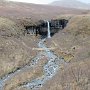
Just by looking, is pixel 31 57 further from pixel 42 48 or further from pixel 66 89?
pixel 66 89

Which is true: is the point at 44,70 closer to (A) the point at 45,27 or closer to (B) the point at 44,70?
(B) the point at 44,70

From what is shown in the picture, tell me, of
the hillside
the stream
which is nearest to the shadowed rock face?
the hillside

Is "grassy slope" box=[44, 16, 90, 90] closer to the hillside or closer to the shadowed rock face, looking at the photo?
the shadowed rock face

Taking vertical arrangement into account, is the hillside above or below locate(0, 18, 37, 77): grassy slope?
above

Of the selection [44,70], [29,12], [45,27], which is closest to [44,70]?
[44,70]

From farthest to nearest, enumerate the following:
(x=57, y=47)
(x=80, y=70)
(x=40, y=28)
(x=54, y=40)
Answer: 1. (x=40, y=28)
2. (x=54, y=40)
3. (x=57, y=47)
4. (x=80, y=70)

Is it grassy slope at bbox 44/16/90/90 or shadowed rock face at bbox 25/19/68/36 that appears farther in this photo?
shadowed rock face at bbox 25/19/68/36

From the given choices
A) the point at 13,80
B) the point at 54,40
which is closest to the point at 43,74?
the point at 13,80

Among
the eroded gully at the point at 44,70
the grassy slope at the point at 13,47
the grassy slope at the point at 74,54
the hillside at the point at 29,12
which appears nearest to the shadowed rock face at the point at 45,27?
the grassy slope at the point at 74,54
